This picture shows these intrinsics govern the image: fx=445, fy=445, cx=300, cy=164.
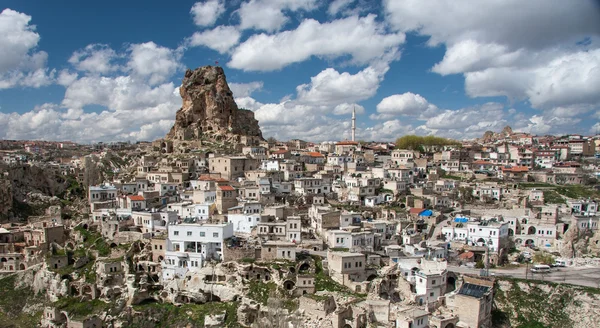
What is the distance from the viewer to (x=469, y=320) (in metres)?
27.1

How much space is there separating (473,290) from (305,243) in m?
12.9

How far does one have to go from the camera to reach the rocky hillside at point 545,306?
94.9ft

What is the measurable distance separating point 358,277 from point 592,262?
62.7 ft

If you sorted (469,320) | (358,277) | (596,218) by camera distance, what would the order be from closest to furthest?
(469,320), (358,277), (596,218)

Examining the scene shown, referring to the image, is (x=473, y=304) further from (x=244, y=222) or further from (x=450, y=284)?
(x=244, y=222)

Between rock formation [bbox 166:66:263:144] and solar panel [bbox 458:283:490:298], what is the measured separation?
146ft

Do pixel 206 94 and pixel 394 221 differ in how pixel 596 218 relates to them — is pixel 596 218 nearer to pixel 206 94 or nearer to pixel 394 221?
pixel 394 221

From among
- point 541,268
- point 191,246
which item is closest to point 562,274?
point 541,268

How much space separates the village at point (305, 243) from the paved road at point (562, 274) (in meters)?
0.20

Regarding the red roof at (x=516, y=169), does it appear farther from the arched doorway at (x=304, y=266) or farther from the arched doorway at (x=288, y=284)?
the arched doorway at (x=288, y=284)

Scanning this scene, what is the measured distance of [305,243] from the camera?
115 feet

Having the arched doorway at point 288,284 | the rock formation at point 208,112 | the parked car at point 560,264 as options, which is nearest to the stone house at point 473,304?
the parked car at point 560,264

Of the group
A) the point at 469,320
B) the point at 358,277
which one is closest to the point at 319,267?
the point at 358,277

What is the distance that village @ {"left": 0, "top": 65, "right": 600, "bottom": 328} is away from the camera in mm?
28906
